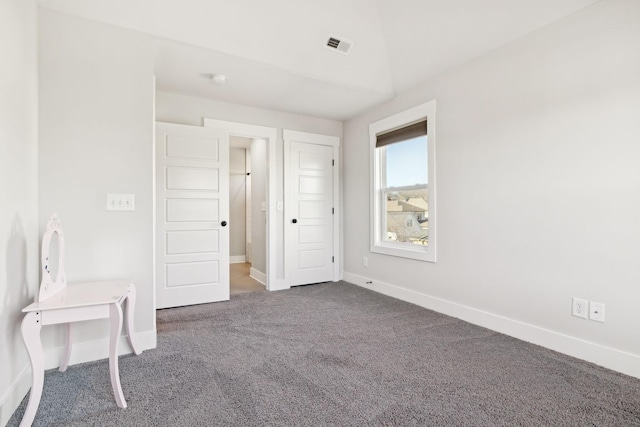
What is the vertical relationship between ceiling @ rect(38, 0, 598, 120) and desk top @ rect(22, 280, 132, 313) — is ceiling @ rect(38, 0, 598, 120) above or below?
above

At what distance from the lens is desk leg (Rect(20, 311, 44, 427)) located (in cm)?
146

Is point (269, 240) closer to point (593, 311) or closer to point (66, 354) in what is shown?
point (66, 354)

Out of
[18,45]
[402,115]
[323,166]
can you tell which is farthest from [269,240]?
[18,45]

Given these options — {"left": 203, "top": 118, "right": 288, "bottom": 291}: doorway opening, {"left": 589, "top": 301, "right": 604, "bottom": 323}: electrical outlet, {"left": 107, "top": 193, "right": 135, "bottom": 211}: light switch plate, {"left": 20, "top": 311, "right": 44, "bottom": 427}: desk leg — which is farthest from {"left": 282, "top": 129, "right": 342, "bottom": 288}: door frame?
{"left": 589, "top": 301, "right": 604, "bottom": 323}: electrical outlet

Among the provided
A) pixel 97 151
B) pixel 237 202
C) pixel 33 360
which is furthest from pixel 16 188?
pixel 237 202

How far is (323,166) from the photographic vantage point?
449 centimetres

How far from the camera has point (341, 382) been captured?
1.86 metres

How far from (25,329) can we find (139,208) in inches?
40.1

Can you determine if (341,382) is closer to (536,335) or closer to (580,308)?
(536,335)

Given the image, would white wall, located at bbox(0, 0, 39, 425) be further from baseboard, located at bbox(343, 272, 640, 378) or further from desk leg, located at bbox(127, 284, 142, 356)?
baseboard, located at bbox(343, 272, 640, 378)

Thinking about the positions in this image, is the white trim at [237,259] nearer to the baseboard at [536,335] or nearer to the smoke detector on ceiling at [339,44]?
the baseboard at [536,335]

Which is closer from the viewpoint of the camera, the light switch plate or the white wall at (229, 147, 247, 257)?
the light switch plate

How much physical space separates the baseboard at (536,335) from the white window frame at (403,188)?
0.45 meters

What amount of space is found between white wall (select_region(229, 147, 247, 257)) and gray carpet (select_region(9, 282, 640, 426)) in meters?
3.80
